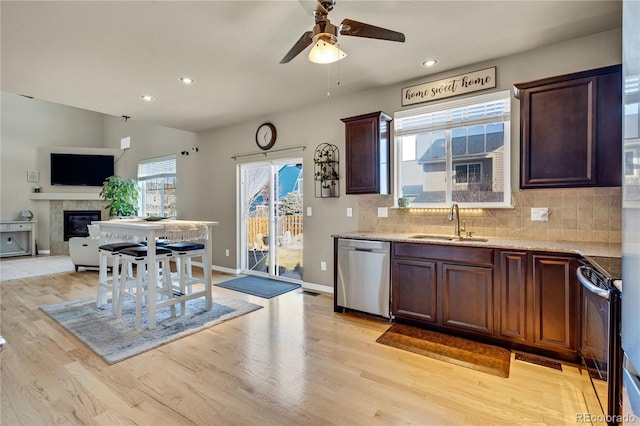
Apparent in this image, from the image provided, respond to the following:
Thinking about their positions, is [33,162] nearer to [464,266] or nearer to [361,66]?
[361,66]

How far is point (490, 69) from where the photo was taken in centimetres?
310

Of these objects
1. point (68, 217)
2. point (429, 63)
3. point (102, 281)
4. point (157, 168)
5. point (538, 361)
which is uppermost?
point (429, 63)

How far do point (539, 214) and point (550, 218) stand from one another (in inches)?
3.6

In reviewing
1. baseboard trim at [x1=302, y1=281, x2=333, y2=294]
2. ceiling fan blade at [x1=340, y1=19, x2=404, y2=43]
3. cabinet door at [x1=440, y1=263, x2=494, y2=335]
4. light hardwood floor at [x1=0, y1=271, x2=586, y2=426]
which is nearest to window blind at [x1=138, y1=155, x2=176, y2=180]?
baseboard trim at [x1=302, y1=281, x2=333, y2=294]

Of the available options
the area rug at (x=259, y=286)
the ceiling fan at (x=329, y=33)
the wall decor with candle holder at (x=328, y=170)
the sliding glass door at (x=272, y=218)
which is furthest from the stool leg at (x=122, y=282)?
the ceiling fan at (x=329, y=33)

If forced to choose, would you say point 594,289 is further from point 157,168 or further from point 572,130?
point 157,168

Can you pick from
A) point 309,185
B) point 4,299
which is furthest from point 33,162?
point 309,185

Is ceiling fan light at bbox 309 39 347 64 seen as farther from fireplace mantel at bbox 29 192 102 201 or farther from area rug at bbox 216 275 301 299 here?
fireplace mantel at bbox 29 192 102 201

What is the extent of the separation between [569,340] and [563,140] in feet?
5.15

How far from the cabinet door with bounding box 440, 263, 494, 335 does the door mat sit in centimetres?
27

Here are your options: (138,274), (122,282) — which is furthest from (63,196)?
(138,274)

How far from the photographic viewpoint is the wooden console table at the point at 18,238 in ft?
23.6

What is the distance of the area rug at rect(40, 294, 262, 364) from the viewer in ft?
8.69

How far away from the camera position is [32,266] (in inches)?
242
